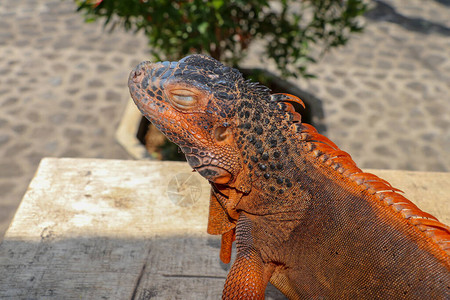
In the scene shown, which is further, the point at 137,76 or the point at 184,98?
the point at 137,76

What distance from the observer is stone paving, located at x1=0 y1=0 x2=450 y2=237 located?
5069 mm

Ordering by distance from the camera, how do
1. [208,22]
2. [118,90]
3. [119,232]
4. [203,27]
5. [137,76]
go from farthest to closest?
[118,90] → [208,22] → [203,27] → [119,232] → [137,76]

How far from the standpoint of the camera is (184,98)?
72.4 inches

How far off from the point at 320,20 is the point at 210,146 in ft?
9.73

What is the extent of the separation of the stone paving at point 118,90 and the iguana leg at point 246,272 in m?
3.30

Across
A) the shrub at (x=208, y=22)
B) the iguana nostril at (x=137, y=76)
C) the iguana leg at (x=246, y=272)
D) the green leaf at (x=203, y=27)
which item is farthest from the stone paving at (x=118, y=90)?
the iguana leg at (x=246, y=272)

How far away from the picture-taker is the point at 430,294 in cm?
156

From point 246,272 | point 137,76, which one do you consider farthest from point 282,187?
point 137,76

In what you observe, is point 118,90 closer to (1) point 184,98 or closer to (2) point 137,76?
(2) point 137,76

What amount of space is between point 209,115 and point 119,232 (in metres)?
1.34

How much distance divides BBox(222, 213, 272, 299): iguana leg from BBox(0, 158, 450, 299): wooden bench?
1.68 ft

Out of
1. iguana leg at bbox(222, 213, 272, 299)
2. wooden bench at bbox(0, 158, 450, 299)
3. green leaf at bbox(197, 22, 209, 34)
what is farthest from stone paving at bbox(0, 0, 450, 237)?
iguana leg at bbox(222, 213, 272, 299)

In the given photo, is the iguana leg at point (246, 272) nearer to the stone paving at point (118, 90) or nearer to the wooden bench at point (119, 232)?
the wooden bench at point (119, 232)

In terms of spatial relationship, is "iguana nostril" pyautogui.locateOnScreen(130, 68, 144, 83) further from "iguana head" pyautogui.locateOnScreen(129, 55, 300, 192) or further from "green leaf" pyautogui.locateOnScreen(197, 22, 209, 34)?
"green leaf" pyautogui.locateOnScreen(197, 22, 209, 34)
